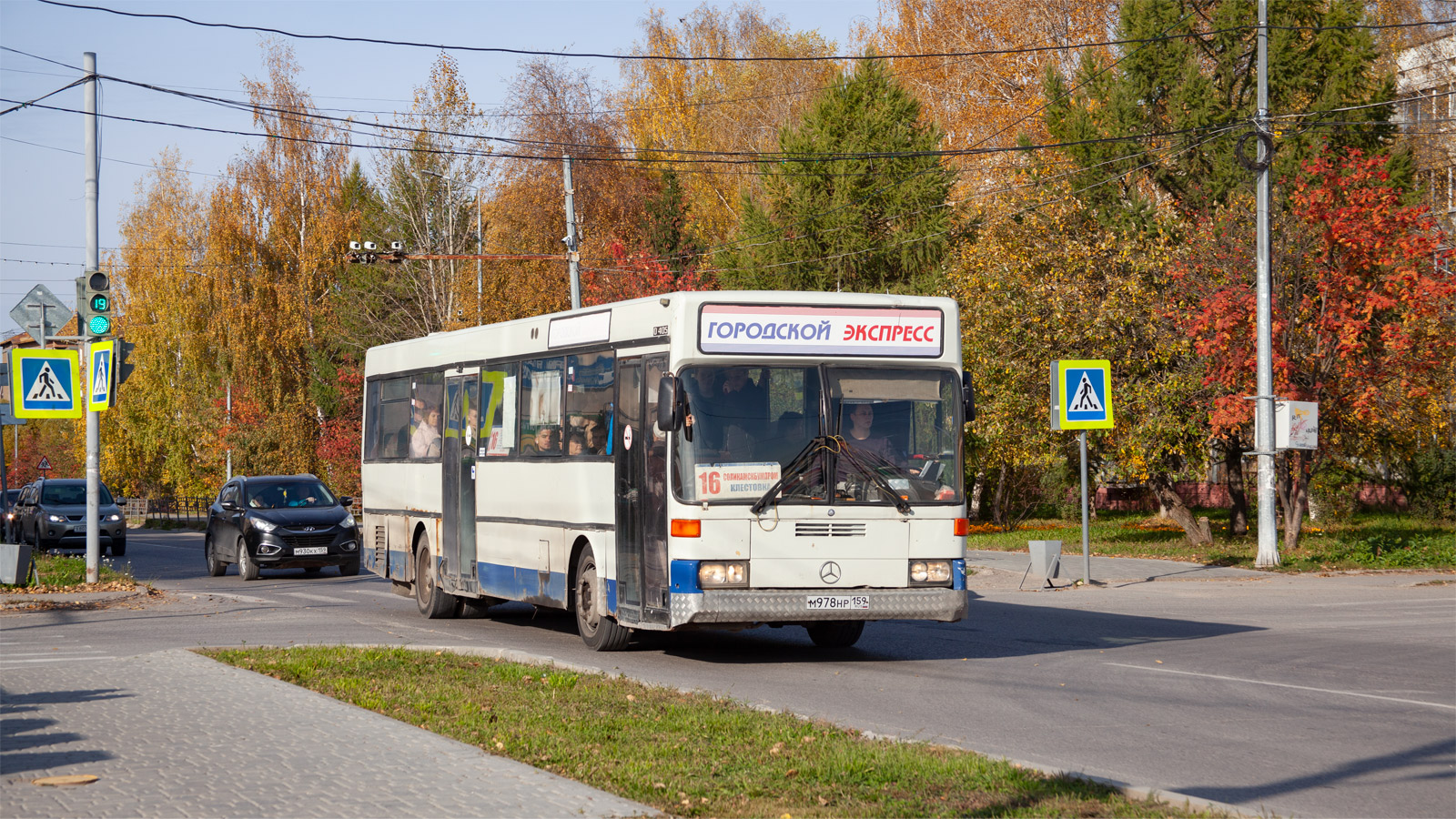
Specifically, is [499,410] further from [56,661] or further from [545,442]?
[56,661]

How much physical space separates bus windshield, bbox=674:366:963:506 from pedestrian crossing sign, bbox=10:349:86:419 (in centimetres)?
1254

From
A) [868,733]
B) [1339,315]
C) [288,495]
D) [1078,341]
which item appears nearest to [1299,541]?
[1339,315]

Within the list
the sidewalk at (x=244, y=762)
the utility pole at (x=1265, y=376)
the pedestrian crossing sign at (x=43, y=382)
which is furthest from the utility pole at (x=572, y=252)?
the sidewalk at (x=244, y=762)

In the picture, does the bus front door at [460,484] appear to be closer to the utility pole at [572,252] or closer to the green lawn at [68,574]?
the green lawn at [68,574]

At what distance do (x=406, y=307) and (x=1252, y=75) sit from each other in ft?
101

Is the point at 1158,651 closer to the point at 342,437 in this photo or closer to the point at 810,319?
the point at 810,319

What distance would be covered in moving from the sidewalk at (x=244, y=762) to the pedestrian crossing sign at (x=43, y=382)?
37.4 ft

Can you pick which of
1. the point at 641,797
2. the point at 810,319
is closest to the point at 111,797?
the point at 641,797

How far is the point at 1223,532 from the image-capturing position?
35.5 m

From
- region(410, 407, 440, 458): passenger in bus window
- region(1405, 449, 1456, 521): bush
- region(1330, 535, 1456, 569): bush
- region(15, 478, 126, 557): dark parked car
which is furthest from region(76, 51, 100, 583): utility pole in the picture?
region(1405, 449, 1456, 521): bush

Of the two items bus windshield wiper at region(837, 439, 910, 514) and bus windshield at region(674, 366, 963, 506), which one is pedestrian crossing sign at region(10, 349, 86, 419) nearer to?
bus windshield at region(674, 366, 963, 506)

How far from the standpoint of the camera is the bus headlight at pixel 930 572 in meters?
13.0

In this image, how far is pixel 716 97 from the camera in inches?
2500

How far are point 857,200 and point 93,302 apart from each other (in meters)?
25.1
